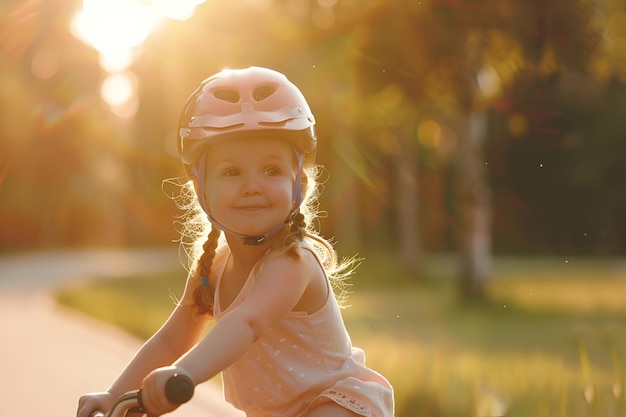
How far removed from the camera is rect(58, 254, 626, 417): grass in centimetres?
523

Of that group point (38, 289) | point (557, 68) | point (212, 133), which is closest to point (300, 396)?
point (212, 133)

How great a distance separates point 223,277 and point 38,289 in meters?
17.9

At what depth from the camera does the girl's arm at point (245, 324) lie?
240 centimetres

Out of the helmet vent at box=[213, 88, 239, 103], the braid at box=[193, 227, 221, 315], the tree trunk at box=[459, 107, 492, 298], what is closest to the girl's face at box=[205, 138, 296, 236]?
the helmet vent at box=[213, 88, 239, 103]

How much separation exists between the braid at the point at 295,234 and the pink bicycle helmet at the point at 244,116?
0.02 meters

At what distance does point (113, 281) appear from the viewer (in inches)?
915

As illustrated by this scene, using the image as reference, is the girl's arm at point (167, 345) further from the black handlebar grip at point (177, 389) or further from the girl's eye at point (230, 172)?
the black handlebar grip at point (177, 389)

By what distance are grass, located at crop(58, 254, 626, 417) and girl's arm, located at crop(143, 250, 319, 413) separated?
821mm

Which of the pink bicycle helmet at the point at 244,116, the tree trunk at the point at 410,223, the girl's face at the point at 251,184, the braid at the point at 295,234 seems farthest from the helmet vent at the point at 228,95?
the tree trunk at the point at 410,223

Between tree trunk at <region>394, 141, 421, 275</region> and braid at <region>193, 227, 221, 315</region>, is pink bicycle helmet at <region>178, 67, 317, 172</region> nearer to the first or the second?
braid at <region>193, 227, 221, 315</region>

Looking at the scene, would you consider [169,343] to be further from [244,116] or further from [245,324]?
[244,116]

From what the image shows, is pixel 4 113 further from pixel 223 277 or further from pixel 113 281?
pixel 223 277

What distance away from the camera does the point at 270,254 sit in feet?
9.49

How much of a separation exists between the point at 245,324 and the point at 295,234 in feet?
1.19
